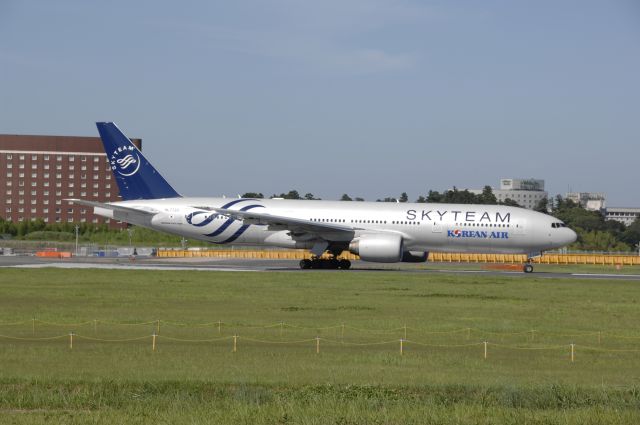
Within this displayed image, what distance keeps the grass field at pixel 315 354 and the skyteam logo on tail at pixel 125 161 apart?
17488 mm

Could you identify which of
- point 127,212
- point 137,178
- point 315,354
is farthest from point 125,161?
point 315,354

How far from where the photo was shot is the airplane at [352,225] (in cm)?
5897

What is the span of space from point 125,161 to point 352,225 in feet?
56.4

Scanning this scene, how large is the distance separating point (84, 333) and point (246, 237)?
32.5 metres

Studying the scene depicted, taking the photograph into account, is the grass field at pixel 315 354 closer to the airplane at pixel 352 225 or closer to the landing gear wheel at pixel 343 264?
the airplane at pixel 352 225

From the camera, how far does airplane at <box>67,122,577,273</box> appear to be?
59.0 m

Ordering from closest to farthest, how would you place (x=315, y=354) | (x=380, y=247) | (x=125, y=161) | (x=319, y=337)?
(x=315, y=354) → (x=319, y=337) → (x=380, y=247) → (x=125, y=161)

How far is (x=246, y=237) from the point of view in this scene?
61562mm

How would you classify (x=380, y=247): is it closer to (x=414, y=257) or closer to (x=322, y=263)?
(x=322, y=263)

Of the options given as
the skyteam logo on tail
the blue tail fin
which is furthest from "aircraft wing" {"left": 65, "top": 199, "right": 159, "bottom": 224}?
the skyteam logo on tail

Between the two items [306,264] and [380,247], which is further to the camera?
[306,264]

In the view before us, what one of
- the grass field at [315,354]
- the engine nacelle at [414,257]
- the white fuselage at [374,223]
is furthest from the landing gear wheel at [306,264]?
the grass field at [315,354]

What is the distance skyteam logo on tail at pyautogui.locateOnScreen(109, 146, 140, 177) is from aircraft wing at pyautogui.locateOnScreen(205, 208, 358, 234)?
8658 millimetres

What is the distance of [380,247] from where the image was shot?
57.5m
